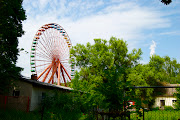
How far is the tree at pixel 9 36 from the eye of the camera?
1158 cm

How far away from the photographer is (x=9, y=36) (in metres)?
12.5

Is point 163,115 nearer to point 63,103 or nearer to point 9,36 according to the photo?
A: point 63,103

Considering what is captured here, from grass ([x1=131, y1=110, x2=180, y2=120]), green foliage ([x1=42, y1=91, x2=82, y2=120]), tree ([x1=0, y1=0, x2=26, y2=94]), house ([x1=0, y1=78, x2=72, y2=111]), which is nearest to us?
grass ([x1=131, y1=110, x2=180, y2=120])

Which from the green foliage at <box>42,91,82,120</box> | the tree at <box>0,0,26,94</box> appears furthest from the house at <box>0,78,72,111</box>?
the tree at <box>0,0,26,94</box>

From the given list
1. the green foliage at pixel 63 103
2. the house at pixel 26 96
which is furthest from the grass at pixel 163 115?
the house at pixel 26 96

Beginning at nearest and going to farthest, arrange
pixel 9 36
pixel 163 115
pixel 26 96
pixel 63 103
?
pixel 163 115 < pixel 9 36 < pixel 63 103 < pixel 26 96

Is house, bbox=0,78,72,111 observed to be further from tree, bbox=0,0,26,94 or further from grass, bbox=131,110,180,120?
grass, bbox=131,110,180,120

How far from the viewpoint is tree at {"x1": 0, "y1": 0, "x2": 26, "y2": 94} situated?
11581mm

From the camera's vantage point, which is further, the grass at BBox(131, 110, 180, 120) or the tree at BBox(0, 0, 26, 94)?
the tree at BBox(0, 0, 26, 94)

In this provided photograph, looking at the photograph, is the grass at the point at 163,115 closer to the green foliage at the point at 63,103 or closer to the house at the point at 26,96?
the green foliage at the point at 63,103

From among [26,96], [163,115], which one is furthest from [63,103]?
[163,115]

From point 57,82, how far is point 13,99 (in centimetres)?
1125

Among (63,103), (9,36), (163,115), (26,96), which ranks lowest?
(63,103)

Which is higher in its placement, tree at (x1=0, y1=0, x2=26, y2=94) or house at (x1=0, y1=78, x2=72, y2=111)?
tree at (x1=0, y1=0, x2=26, y2=94)
